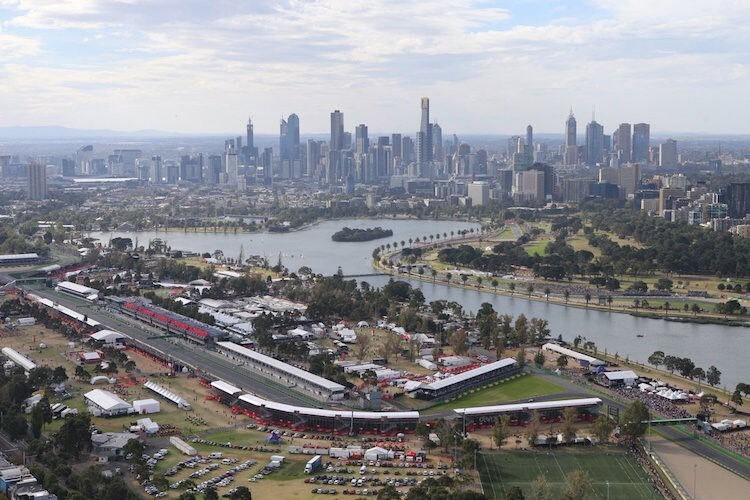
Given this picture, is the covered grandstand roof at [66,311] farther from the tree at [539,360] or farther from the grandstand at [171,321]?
the tree at [539,360]

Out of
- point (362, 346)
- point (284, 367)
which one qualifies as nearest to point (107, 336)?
point (284, 367)

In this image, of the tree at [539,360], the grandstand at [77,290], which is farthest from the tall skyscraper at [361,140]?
the tree at [539,360]

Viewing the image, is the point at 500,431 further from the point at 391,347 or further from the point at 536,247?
the point at 536,247

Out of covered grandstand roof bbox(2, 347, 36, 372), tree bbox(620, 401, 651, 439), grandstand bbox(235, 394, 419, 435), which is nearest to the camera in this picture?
tree bbox(620, 401, 651, 439)

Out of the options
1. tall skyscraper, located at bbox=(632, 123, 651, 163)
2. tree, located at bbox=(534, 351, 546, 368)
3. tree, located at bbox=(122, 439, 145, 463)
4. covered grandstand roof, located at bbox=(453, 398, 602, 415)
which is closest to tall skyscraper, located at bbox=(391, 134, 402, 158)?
tall skyscraper, located at bbox=(632, 123, 651, 163)

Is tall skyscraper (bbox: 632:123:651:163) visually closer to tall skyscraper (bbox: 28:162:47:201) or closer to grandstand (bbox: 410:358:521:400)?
tall skyscraper (bbox: 28:162:47:201)

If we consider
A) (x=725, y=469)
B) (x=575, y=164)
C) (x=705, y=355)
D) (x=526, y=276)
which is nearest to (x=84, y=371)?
(x=725, y=469)

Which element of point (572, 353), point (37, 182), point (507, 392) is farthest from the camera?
Result: point (37, 182)
